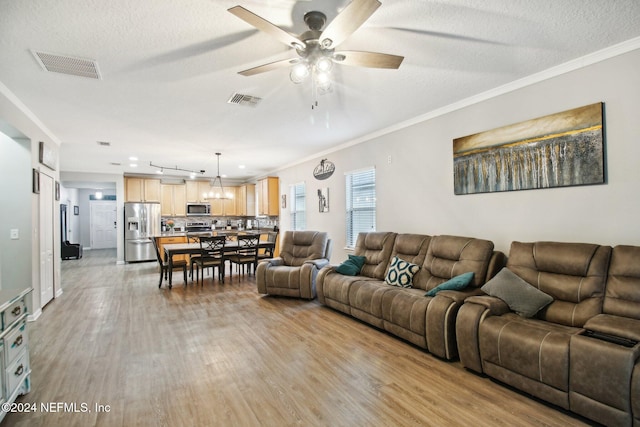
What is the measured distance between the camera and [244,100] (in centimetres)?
360

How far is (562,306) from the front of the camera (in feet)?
8.25

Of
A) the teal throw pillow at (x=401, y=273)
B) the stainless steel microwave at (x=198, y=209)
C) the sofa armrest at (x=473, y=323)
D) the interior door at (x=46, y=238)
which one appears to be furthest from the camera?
the stainless steel microwave at (x=198, y=209)

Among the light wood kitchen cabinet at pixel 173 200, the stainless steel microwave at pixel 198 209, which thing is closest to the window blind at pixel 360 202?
the stainless steel microwave at pixel 198 209

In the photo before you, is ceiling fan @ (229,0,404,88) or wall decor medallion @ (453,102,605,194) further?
wall decor medallion @ (453,102,605,194)

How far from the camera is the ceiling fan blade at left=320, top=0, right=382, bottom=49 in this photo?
5.24ft

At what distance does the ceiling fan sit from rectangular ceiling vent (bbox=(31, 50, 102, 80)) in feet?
5.18

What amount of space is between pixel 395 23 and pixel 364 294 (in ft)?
8.88

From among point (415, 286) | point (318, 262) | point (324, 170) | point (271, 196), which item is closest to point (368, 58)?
point (415, 286)

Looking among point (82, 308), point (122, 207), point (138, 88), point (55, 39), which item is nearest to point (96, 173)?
point (122, 207)

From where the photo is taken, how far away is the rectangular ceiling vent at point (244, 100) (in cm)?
348

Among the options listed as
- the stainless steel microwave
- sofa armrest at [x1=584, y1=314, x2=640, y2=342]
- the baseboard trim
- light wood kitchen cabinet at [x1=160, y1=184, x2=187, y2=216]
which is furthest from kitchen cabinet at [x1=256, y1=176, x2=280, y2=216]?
sofa armrest at [x1=584, y1=314, x2=640, y2=342]

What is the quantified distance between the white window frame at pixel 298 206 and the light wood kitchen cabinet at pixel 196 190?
3.41m

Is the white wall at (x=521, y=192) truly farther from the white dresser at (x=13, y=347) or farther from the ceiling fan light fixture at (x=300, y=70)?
the white dresser at (x=13, y=347)

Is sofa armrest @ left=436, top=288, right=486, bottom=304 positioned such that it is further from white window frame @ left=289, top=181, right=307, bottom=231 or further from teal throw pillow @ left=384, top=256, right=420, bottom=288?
white window frame @ left=289, top=181, right=307, bottom=231
